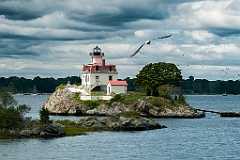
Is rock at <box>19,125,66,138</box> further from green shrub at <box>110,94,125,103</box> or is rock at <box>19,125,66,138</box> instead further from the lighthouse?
the lighthouse

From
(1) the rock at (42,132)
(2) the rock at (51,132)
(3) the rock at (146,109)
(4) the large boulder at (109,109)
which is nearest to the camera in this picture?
(1) the rock at (42,132)

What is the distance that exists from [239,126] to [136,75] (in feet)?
130

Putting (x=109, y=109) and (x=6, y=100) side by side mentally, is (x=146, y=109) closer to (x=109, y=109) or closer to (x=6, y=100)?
(x=109, y=109)

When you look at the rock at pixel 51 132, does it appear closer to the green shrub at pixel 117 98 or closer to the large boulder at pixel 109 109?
the large boulder at pixel 109 109

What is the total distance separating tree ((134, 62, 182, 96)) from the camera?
129 m

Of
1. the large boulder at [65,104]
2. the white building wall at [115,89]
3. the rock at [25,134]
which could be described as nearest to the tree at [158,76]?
the white building wall at [115,89]

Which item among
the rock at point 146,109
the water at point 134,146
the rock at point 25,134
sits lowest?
the water at point 134,146

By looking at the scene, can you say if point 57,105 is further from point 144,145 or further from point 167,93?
point 144,145

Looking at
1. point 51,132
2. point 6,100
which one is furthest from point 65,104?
point 51,132

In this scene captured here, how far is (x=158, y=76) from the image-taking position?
5103 inches

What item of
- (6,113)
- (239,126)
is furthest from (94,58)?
(6,113)

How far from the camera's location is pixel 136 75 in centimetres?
13375

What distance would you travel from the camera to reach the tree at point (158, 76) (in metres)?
129

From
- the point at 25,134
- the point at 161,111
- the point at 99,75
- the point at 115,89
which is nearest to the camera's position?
the point at 25,134
